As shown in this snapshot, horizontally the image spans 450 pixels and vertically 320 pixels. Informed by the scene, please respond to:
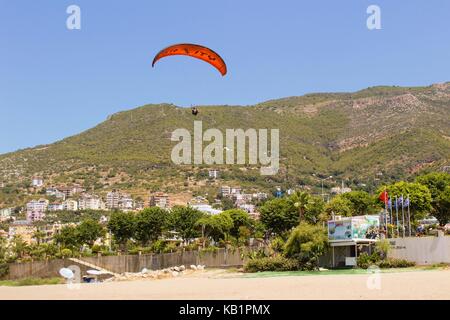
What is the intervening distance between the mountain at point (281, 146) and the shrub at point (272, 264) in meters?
89.6

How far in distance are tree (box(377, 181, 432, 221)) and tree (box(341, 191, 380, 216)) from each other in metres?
4.68

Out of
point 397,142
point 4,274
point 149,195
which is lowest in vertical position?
point 4,274

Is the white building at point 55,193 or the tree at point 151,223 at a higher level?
the white building at point 55,193

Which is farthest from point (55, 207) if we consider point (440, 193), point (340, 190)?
point (440, 193)

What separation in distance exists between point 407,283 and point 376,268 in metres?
18.6

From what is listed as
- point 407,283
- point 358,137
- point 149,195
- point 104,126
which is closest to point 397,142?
point 358,137

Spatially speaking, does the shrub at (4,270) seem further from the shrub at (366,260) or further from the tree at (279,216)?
the shrub at (366,260)

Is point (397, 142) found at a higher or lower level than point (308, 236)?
higher

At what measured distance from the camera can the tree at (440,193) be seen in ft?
236

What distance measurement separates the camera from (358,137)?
16688cm

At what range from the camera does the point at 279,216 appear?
77625 mm

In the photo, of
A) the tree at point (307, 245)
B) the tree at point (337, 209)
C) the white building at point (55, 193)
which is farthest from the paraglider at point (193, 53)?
the white building at point (55, 193)
